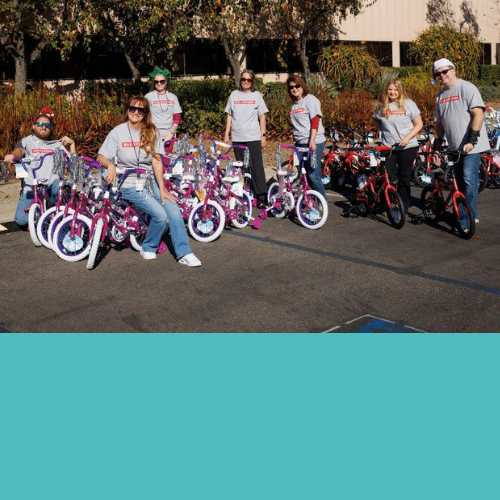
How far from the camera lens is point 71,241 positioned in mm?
8047

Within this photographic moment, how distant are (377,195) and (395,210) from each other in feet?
1.37

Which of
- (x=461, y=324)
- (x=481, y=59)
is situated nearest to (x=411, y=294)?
(x=461, y=324)

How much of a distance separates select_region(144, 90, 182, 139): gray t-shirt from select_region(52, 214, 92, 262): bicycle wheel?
2908 mm

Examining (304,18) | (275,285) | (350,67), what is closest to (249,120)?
(275,285)

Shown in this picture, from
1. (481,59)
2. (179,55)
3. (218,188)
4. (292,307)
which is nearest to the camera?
(292,307)

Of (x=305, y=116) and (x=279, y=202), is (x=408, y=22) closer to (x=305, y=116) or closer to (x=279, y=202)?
(x=305, y=116)

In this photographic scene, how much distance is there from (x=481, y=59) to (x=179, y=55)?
60.7 feet

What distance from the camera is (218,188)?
30.5 ft

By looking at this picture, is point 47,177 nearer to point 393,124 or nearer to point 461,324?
point 393,124

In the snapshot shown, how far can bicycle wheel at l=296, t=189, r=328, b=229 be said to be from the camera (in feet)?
31.4

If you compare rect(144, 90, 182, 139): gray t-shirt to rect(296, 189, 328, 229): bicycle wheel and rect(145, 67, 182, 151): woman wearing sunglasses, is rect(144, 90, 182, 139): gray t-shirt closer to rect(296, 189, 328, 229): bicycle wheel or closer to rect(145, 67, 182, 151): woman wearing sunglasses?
rect(145, 67, 182, 151): woman wearing sunglasses

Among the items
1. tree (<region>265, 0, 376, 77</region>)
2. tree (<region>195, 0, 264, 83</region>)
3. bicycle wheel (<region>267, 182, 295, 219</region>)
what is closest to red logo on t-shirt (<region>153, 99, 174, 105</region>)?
bicycle wheel (<region>267, 182, 295, 219</region>)

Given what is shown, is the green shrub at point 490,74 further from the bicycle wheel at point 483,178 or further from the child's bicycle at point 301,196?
the child's bicycle at point 301,196

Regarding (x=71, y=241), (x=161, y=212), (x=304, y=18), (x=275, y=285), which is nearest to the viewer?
(x=275, y=285)
